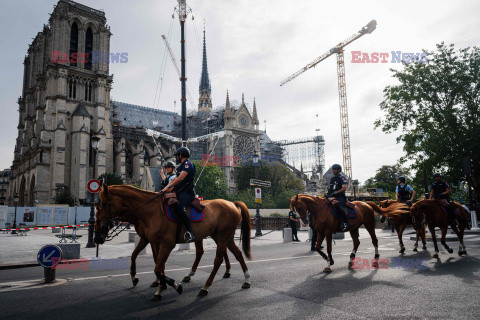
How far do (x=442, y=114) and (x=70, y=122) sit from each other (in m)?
59.6

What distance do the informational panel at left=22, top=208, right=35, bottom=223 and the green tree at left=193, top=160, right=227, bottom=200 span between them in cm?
2627

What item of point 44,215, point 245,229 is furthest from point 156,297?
point 44,215

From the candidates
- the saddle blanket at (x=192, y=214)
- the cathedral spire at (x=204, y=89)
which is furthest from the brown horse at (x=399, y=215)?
the cathedral spire at (x=204, y=89)

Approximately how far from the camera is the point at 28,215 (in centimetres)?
3778

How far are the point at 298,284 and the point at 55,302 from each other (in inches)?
173

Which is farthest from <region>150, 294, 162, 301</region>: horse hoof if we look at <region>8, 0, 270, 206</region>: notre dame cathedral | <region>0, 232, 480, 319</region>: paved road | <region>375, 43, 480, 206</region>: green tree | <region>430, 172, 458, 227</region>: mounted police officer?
<region>8, 0, 270, 206</region>: notre dame cathedral

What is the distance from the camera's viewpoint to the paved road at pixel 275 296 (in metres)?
4.55

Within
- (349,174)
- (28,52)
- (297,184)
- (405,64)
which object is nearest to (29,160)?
(28,52)

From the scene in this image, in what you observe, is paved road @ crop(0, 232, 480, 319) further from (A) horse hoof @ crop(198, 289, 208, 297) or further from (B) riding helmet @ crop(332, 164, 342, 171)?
(B) riding helmet @ crop(332, 164, 342, 171)

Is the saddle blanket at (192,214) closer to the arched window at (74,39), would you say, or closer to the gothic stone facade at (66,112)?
the gothic stone facade at (66,112)

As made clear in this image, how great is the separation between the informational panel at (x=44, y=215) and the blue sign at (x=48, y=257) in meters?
36.3

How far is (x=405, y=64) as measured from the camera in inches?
1077

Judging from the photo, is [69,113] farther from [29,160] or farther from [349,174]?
[349,174]

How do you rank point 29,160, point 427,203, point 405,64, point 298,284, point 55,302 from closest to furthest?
point 55,302 → point 298,284 → point 427,203 → point 405,64 → point 29,160
